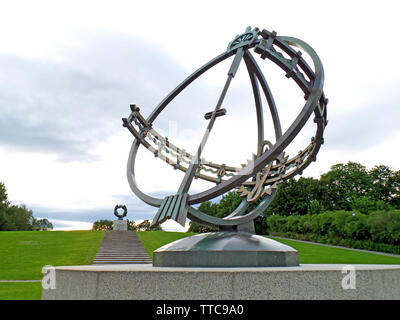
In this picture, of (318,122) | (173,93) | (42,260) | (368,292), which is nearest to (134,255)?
(42,260)

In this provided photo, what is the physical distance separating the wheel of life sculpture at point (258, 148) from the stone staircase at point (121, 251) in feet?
44.0

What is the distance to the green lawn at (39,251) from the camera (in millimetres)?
18234

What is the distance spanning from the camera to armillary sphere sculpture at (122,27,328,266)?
6.66m

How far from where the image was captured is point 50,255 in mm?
22484

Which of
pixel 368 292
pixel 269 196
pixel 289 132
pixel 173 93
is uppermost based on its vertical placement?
pixel 173 93

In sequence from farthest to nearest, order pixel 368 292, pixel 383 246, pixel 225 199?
pixel 225 199 < pixel 383 246 < pixel 368 292

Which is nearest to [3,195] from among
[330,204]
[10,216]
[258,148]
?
[10,216]

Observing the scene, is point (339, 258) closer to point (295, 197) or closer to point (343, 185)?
point (295, 197)

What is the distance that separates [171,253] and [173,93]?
3864mm

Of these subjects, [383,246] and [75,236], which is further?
[75,236]

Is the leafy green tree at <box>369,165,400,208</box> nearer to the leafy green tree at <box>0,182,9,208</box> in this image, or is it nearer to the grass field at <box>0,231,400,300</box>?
the grass field at <box>0,231,400,300</box>

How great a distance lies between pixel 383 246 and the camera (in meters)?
27.2
